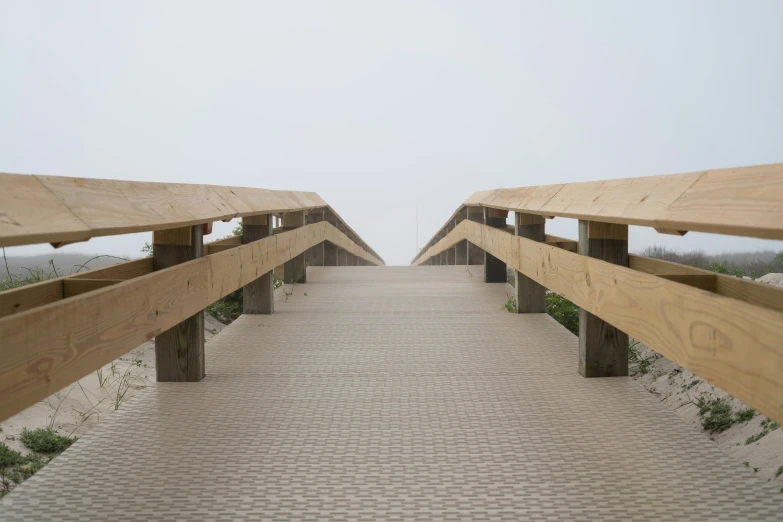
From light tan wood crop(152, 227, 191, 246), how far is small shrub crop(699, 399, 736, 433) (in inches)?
94.3

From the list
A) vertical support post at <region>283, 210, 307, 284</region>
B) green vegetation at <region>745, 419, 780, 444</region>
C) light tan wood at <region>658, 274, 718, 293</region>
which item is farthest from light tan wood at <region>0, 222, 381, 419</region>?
vertical support post at <region>283, 210, 307, 284</region>

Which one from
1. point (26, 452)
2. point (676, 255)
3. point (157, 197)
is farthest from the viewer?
point (676, 255)

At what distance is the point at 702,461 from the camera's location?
2.61 m

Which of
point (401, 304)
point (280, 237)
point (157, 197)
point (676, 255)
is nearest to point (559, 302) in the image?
point (401, 304)

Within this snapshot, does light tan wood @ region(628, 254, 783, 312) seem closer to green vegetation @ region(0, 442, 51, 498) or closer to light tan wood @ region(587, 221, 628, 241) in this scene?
light tan wood @ region(587, 221, 628, 241)

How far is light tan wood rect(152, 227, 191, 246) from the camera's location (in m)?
3.57

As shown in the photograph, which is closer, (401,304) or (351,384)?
(351,384)

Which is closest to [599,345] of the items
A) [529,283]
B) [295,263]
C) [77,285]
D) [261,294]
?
[529,283]

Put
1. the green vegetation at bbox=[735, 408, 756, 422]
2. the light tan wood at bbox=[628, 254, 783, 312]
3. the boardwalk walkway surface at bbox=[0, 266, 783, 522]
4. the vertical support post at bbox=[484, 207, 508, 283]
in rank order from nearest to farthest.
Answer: the boardwalk walkway surface at bbox=[0, 266, 783, 522] < the light tan wood at bbox=[628, 254, 783, 312] < the green vegetation at bbox=[735, 408, 756, 422] < the vertical support post at bbox=[484, 207, 508, 283]

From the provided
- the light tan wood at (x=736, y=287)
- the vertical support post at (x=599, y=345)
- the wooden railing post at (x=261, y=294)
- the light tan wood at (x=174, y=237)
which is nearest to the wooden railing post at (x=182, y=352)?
the light tan wood at (x=174, y=237)

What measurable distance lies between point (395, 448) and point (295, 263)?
4858 millimetres

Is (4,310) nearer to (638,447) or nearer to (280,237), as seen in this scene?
(638,447)

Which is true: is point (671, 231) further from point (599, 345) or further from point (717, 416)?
point (717, 416)

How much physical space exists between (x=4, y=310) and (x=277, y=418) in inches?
41.3
